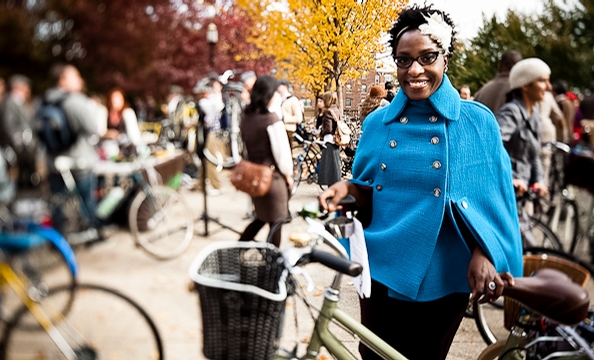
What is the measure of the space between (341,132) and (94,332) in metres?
1.65

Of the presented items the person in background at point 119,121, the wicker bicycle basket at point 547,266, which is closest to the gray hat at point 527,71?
the wicker bicycle basket at point 547,266

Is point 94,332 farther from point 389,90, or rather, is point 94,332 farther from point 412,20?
point 412,20

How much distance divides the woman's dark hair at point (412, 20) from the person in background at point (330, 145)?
0.30 meters

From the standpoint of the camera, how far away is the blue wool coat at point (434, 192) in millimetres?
1076

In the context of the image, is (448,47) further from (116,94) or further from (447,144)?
(116,94)

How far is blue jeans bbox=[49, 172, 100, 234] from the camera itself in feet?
6.69

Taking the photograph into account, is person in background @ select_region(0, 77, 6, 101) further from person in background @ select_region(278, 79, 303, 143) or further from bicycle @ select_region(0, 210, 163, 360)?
person in background @ select_region(278, 79, 303, 143)

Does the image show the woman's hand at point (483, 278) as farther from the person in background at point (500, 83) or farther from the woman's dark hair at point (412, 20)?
the person in background at point (500, 83)

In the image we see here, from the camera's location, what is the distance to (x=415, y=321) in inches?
49.4

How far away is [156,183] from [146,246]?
45cm

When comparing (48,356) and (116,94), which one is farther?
(48,356)

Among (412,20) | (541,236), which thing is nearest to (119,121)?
(412,20)

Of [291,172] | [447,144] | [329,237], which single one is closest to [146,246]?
[291,172]

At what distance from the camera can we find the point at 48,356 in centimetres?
203
